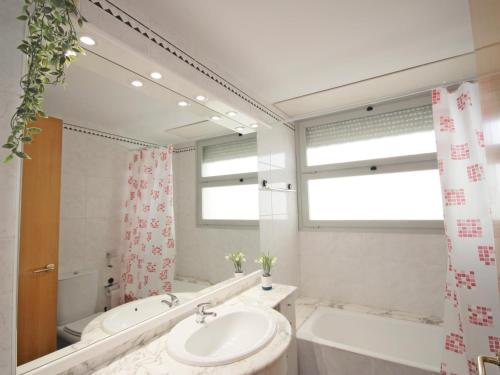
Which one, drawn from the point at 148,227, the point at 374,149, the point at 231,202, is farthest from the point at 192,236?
the point at 374,149

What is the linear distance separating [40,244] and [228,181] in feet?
3.71

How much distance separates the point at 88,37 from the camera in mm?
1028

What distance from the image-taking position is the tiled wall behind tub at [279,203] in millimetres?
2168

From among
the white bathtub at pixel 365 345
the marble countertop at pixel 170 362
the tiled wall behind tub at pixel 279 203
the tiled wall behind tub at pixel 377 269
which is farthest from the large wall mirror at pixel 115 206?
the tiled wall behind tub at pixel 377 269

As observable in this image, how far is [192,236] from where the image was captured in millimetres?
1530

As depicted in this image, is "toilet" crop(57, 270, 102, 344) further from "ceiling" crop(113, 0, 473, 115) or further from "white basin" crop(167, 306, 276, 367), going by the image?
"ceiling" crop(113, 0, 473, 115)

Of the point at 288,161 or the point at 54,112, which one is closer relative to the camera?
the point at 54,112

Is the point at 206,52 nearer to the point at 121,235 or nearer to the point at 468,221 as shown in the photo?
the point at 121,235

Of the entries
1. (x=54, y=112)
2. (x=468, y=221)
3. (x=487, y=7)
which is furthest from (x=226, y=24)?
(x=468, y=221)

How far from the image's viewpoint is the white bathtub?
165 centimetres

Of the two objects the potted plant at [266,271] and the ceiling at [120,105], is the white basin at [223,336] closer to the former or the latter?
the potted plant at [266,271]

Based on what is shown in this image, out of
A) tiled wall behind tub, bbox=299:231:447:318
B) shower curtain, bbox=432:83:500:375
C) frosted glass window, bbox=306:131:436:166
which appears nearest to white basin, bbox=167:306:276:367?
shower curtain, bbox=432:83:500:375

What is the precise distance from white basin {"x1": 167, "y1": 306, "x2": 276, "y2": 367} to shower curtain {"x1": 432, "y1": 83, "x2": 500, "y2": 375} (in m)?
1.26

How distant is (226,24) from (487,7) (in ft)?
3.69
